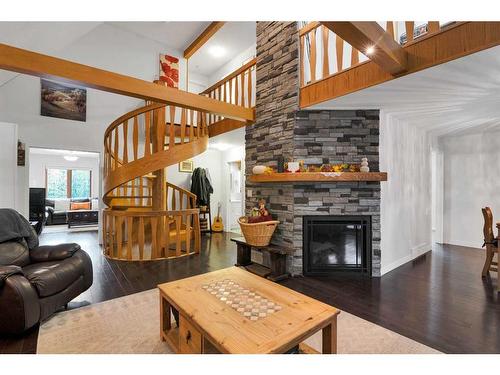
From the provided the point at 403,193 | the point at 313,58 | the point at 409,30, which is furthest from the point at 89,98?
the point at 403,193

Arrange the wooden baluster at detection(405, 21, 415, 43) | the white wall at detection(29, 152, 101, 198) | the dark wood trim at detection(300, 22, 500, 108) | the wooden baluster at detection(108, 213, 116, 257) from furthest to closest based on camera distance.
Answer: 1. the white wall at detection(29, 152, 101, 198)
2. the wooden baluster at detection(108, 213, 116, 257)
3. the wooden baluster at detection(405, 21, 415, 43)
4. the dark wood trim at detection(300, 22, 500, 108)

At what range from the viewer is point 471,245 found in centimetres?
471

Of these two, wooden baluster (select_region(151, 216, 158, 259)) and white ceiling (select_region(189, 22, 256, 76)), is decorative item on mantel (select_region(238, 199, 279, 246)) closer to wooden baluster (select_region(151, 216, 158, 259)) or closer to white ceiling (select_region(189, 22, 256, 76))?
wooden baluster (select_region(151, 216, 158, 259))

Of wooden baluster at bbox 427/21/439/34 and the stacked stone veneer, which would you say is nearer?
wooden baluster at bbox 427/21/439/34

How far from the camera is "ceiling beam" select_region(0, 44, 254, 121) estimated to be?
2102mm

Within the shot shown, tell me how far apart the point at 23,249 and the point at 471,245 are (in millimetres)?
6742

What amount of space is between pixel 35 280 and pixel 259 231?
2237mm

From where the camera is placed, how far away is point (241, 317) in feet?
4.54

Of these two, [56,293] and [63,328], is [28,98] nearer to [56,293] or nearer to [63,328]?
[56,293]

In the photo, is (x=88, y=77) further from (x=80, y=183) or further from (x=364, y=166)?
(x=80, y=183)

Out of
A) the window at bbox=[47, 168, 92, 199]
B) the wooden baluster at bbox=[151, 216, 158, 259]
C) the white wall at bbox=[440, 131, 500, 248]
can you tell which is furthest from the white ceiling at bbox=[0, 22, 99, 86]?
the white wall at bbox=[440, 131, 500, 248]

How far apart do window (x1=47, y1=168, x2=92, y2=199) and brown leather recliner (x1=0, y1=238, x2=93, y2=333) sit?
8.20 meters

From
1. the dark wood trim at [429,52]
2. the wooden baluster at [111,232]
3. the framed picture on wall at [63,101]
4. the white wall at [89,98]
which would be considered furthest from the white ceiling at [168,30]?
the wooden baluster at [111,232]
